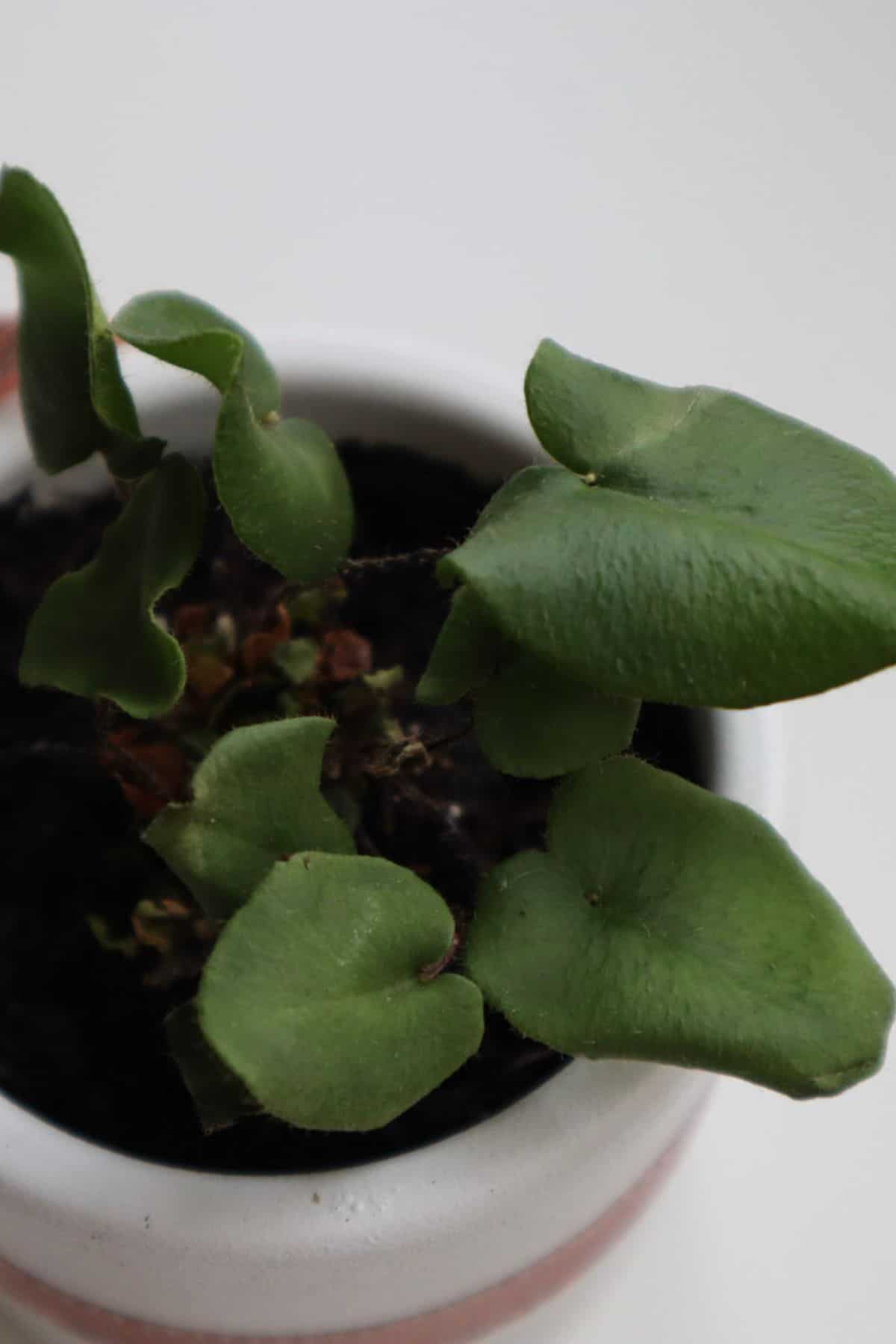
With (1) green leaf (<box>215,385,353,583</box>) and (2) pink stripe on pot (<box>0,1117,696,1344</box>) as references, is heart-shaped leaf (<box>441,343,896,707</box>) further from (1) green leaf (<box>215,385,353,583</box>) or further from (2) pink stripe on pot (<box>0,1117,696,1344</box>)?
(2) pink stripe on pot (<box>0,1117,696,1344</box>)

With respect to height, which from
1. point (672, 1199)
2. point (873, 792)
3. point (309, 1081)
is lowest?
point (672, 1199)

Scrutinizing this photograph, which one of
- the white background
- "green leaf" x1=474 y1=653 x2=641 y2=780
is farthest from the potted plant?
the white background

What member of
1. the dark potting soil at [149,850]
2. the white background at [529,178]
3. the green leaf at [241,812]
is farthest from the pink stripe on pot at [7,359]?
the white background at [529,178]

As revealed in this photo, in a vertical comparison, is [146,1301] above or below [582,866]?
below

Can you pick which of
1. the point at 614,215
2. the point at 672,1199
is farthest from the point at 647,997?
the point at 614,215

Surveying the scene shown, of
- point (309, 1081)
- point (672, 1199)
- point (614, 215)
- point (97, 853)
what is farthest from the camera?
point (614, 215)

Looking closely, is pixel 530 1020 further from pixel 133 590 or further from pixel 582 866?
pixel 133 590
